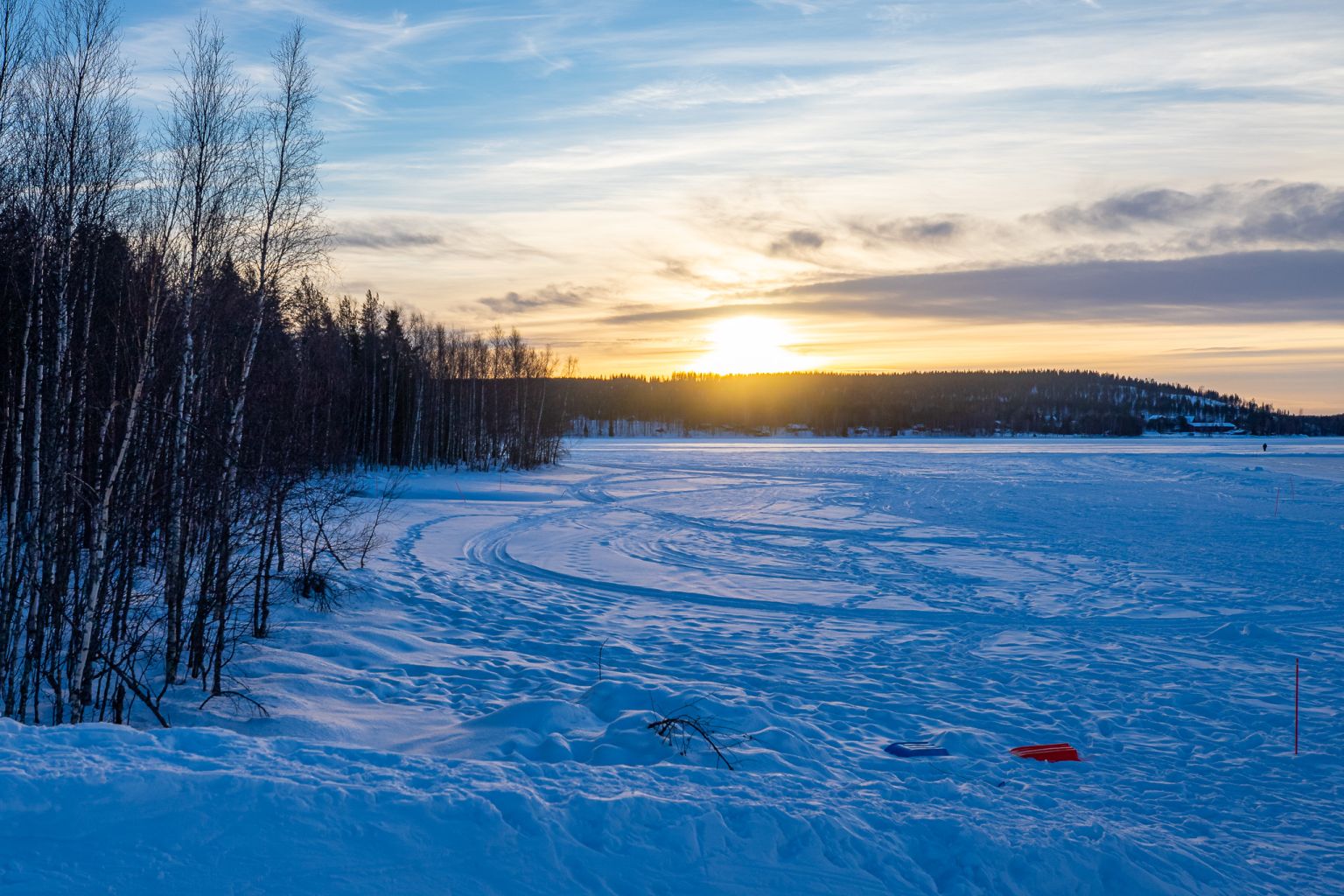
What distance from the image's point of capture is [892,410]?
144 m

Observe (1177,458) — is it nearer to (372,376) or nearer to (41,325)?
(372,376)

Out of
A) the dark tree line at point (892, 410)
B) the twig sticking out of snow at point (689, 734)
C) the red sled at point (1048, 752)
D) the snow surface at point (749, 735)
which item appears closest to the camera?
the snow surface at point (749, 735)

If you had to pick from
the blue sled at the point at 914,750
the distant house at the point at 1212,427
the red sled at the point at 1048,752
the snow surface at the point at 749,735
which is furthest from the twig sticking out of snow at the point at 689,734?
the distant house at the point at 1212,427

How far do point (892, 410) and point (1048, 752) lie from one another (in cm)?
14190

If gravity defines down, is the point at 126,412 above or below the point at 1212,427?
below

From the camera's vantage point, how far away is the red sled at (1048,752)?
652 centimetres

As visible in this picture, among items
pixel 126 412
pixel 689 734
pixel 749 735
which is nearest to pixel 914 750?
pixel 749 735

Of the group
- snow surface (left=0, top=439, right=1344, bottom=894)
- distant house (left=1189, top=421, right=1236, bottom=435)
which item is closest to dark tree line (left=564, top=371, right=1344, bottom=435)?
distant house (left=1189, top=421, right=1236, bottom=435)

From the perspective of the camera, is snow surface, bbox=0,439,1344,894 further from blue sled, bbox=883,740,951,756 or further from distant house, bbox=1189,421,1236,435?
distant house, bbox=1189,421,1236,435

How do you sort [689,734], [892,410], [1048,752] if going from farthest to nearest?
[892,410] < [689,734] < [1048,752]

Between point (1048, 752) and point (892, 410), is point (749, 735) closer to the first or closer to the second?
point (1048, 752)

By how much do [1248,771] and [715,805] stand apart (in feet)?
15.0

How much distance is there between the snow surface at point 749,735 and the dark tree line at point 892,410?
101787mm

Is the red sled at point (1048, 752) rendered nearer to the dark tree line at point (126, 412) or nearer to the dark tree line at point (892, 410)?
the dark tree line at point (126, 412)
